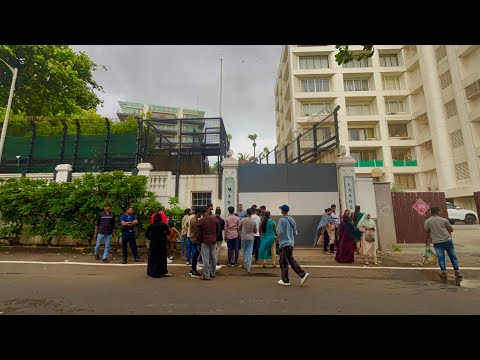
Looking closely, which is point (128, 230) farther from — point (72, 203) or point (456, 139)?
point (456, 139)

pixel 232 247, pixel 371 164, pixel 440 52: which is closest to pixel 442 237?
pixel 232 247

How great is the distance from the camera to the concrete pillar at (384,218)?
1044 centimetres

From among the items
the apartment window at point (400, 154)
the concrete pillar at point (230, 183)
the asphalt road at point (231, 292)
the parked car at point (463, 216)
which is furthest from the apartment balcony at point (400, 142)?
the asphalt road at point (231, 292)

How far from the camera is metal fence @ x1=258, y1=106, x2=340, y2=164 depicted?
11.9m

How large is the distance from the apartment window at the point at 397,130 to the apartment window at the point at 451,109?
5052 mm

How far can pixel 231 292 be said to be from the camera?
16.8 feet

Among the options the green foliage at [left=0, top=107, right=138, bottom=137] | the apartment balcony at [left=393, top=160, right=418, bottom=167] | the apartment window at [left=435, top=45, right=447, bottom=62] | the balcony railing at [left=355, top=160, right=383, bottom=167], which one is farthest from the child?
the apartment window at [left=435, top=45, right=447, bottom=62]

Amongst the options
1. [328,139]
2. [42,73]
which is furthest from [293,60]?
[42,73]

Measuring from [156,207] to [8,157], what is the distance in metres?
8.72

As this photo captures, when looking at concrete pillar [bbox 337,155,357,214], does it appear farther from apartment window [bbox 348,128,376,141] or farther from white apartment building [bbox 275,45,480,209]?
apartment window [bbox 348,128,376,141]

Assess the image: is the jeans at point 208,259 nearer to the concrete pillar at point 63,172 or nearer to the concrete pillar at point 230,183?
the concrete pillar at point 230,183

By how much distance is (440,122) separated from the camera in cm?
2636

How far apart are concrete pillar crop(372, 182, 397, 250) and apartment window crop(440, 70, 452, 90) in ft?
76.0
